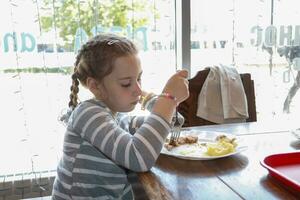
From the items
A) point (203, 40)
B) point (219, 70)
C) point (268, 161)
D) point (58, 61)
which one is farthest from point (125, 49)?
point (203, 40)

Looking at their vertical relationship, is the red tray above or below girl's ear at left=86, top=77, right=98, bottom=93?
below

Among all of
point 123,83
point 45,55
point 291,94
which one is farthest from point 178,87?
point 291,94

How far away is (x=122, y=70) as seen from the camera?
0.97 m

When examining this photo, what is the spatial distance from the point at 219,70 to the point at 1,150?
48.7 inches

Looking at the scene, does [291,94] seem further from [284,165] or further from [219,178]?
[219,178]

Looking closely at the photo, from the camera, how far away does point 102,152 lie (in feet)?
2.95

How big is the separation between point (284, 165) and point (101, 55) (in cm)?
55

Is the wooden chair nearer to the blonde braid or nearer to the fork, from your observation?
the fork

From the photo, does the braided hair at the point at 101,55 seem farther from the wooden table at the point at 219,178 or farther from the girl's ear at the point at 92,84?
the wooden table at the point at 219,178

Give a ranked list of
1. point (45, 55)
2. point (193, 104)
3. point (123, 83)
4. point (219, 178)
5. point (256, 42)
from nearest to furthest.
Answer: point (219, 178) → point (123, 83) → point (193, 104) → point (45, 55) → point (256, 42)

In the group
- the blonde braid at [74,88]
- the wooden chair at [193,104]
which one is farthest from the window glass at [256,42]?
the blonde braid at [74,88]

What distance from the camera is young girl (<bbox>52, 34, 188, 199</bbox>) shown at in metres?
0.86

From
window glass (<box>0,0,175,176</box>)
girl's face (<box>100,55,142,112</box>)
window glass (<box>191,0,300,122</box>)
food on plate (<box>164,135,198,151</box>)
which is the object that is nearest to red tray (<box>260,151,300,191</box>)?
food on plate (<box>164,135,198,151</box>)

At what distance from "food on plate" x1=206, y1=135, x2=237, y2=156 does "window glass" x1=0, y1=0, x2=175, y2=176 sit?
95 centimetres
